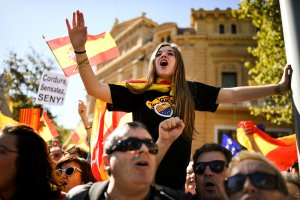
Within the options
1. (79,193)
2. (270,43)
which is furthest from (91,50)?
(270,43)

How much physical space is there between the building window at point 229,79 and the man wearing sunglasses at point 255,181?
20.5 meters

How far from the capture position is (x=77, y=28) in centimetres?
243

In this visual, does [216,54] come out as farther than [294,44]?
Yes

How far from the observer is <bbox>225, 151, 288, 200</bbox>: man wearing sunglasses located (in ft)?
5.76

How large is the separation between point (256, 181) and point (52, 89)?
20.7 feet

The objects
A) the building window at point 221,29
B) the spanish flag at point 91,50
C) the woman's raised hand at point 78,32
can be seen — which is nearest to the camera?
the woman's raised hand at point 78,32

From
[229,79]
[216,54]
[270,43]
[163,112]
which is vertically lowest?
[163,112]

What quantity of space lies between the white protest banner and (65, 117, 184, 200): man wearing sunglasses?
5467 mm

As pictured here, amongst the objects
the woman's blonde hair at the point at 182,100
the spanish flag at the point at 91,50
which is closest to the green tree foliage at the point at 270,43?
the spanish flag at the point at 91,50

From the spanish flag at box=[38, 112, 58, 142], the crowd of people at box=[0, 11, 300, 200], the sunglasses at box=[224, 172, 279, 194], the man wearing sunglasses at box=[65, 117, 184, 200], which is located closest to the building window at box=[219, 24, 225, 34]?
the spanish flag at box=[38, 112, 58, 142]

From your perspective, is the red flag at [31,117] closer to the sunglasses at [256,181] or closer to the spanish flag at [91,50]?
the spanish flag at [91,50]

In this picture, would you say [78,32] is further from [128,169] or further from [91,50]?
[91,50]

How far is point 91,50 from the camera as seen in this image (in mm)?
4961

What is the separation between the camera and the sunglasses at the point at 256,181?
1.77m
